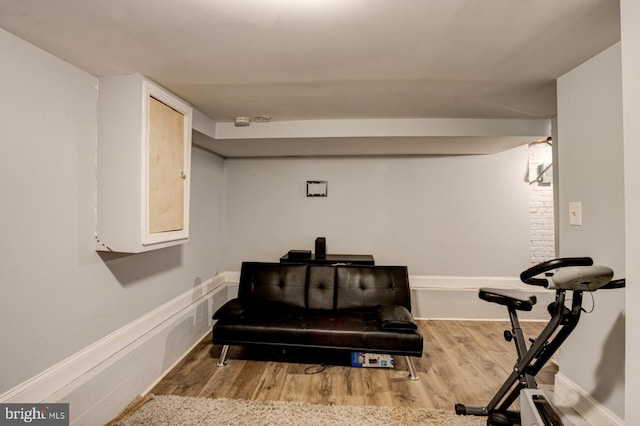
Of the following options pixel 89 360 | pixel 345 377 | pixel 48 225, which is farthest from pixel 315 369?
pixel 48 225

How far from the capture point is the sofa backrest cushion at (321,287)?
3.21m

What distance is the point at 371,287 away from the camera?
3.24 meters

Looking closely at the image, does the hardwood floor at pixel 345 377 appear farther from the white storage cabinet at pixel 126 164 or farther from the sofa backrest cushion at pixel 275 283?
the white storage cabinet at pixel 126 164

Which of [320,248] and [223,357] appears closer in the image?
[223,357]

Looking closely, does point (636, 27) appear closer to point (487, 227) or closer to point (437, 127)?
point (437, 127)

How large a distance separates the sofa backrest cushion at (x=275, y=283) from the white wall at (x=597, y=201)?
228cm

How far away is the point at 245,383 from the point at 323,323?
31.9 inches

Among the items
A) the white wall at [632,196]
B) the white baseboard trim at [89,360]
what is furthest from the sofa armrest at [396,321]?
the white baseboard trim at [89,360]

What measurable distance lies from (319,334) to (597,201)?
2.17 metres

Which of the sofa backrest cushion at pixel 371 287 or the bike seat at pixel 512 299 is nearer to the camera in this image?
Answer: the bike seat at pixel 512 299

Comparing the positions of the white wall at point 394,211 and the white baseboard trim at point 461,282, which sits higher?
the white wall at point 394,211

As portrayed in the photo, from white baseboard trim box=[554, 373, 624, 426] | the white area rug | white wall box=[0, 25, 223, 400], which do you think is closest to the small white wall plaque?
white wall box=[0, 25, 223, 400]

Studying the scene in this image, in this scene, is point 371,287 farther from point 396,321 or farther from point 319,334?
point 319,334

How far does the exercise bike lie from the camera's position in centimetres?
139
